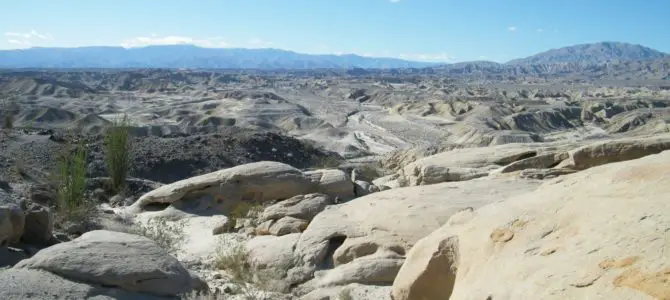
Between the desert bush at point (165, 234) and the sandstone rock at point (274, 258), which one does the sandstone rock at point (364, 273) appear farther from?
the desert bush at point (165, 234)

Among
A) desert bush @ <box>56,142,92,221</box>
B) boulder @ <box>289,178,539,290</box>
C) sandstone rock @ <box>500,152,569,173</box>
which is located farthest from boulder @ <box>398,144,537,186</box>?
desert bush @ <box>56,142,92,221</box>

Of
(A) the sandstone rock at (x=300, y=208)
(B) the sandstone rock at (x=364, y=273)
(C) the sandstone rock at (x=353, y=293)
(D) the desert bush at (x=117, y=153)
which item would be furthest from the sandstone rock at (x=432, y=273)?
(D) the desert bush at (x=117, y=153)

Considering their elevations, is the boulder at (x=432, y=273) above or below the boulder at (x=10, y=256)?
above

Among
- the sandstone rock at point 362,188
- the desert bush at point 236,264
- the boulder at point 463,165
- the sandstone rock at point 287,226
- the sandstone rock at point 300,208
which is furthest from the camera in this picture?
the sandstone rock at point 362,188

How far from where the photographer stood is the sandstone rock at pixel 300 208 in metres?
9.14

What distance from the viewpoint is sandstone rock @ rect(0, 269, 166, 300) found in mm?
5043

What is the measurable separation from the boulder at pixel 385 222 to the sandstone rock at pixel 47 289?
6.94 ft

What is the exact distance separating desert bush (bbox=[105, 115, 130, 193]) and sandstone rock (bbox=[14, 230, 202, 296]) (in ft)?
26.1

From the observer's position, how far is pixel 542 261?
3896 millimetres

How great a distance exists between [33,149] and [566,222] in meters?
20.5

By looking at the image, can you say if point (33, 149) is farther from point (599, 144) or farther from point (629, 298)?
point (629, 298)

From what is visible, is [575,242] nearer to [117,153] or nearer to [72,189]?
[72,189]

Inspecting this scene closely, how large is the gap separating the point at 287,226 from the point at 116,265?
3.19 metres

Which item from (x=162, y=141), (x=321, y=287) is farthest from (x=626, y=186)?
(x=162, y=141)
